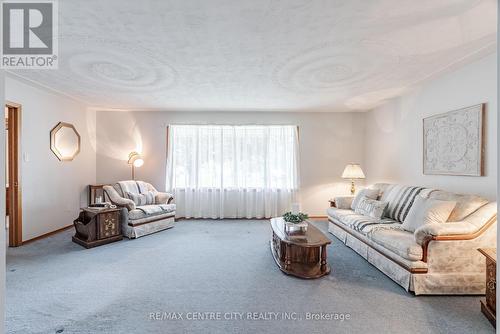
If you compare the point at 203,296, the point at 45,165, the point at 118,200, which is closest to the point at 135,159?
the point at 118,200

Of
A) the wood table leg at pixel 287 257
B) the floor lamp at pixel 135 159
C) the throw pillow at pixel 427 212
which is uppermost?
the floor lamp at pixel 135 159

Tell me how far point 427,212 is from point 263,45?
8.71 feet

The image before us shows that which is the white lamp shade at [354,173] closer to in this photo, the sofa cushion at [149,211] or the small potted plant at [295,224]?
the small potted plant at [295,224]

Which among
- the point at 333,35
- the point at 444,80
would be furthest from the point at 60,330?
the point at 444,80

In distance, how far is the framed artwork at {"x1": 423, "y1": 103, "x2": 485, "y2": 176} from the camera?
2.88 m

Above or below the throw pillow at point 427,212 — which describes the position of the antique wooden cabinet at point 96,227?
below

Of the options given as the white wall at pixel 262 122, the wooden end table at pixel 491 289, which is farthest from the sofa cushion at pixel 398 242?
the white wall at pixel 262 122

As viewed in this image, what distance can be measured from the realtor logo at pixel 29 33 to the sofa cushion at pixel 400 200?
4.52 m

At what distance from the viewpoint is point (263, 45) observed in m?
2.50

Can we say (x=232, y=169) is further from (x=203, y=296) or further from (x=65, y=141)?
(x=203, y=296)

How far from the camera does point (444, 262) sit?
2.40 metres

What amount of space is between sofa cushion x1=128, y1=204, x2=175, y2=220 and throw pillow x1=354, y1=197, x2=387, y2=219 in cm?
350

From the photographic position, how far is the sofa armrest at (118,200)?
4.18 meters

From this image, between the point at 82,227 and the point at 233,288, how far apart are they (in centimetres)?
280
